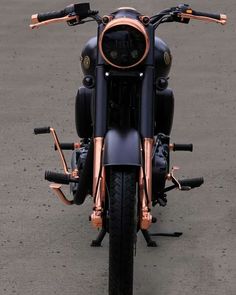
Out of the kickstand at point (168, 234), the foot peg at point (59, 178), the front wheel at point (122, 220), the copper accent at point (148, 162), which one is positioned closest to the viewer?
the front wheel at point (122, 220)

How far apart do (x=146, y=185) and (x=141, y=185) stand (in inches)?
1.2

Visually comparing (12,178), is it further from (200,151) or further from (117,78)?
(117,78)

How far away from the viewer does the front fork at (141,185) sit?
17.8ft

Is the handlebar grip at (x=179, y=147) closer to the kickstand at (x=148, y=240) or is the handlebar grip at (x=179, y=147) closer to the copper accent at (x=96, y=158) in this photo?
the kickstand at (x=148, y=240)

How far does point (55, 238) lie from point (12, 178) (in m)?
1.26

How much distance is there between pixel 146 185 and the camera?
5422mm

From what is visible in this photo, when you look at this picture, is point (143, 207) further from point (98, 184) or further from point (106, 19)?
point (106, 19)

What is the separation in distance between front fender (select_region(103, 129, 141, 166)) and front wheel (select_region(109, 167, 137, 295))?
5 centimetres

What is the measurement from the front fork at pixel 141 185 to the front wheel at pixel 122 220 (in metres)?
0.09

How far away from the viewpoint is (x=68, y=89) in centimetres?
1034

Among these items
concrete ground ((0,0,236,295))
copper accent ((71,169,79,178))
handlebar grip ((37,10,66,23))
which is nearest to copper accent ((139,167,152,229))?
concrete ground ((0,0,236,295))

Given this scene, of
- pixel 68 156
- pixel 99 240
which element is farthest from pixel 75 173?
pixel 68 156

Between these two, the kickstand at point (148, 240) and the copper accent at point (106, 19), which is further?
the kickstand at point (148, 240)

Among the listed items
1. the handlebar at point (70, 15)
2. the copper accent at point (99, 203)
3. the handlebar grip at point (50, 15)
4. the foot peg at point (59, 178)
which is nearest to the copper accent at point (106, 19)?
the handlebar at point (70, 15)
